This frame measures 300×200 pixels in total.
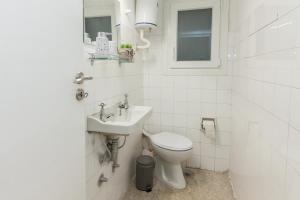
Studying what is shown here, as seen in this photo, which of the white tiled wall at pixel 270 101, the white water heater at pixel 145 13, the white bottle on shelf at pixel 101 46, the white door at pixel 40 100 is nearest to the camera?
the white door at pixel 40 100

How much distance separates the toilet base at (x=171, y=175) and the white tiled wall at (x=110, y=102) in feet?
1.04

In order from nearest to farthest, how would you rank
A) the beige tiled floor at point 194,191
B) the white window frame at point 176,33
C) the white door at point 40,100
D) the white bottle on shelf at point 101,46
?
the white door at point 40,100, the white bottle on shelf at point 101,46, the beige tiled floor at point 194,191, the white window frame at point 176,33

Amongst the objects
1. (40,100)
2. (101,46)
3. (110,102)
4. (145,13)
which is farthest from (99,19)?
(40,100)

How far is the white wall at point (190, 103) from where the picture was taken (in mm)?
2496

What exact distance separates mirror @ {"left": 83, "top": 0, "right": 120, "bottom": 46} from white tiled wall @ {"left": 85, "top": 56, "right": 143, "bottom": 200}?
0.65 feet

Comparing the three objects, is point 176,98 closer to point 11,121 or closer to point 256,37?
point 256,37

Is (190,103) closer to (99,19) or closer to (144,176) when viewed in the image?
(144,176)

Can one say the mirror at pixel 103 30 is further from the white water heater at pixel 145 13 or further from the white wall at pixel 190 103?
the white wall at pixel 190 103

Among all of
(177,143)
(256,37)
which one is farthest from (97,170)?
(256,37)

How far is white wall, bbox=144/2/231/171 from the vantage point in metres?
2.50

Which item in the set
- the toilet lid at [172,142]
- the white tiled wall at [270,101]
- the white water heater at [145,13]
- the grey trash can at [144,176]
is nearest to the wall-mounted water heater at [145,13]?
the white water heater at [145,13]

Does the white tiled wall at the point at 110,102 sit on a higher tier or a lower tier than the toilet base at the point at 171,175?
higher

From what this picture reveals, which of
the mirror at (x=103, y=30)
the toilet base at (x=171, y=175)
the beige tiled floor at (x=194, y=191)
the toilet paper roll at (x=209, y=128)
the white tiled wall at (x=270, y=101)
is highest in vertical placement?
the mirror at (x=103, y=30)

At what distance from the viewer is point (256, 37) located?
141 centimetres
